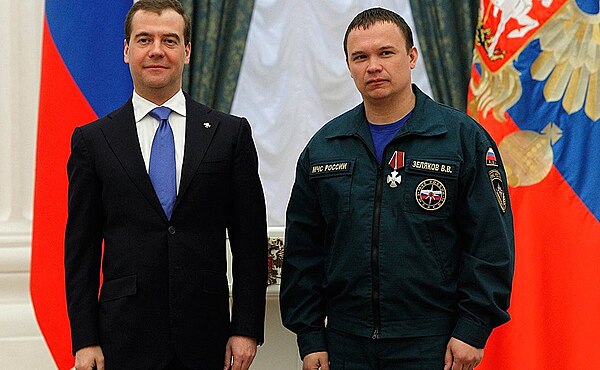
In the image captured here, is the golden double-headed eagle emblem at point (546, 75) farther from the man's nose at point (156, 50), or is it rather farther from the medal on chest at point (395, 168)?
the man's nose at point (156, 50)

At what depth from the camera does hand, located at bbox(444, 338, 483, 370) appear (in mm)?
2014

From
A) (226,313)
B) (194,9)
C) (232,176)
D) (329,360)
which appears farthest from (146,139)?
(194,9)

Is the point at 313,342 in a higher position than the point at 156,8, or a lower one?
lower

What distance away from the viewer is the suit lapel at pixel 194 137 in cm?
209

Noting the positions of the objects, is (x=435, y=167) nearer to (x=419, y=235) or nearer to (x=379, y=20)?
(x=419, y=235)

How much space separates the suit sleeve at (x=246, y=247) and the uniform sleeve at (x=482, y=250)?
500 mm

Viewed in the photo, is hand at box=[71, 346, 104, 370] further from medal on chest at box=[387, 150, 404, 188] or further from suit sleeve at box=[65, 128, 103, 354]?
medal on chest at box=[387, 150, 404, 188]

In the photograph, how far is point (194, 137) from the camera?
2.14 m

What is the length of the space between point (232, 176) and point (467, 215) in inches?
23.6

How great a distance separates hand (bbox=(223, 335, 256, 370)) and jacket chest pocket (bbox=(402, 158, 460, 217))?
1.71 feet

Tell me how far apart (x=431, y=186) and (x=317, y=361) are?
53 centimetres

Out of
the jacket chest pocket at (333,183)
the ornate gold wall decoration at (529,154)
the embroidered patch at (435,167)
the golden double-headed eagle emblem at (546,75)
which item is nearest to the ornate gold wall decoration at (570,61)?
the golden double-headed eagle emblem at (546,75)

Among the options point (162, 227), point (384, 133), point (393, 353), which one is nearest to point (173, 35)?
point (162, 227)

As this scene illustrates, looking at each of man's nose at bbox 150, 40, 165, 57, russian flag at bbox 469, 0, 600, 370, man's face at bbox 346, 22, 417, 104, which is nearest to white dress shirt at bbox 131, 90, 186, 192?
man's nose at bbox 150, 40, 165, 57
